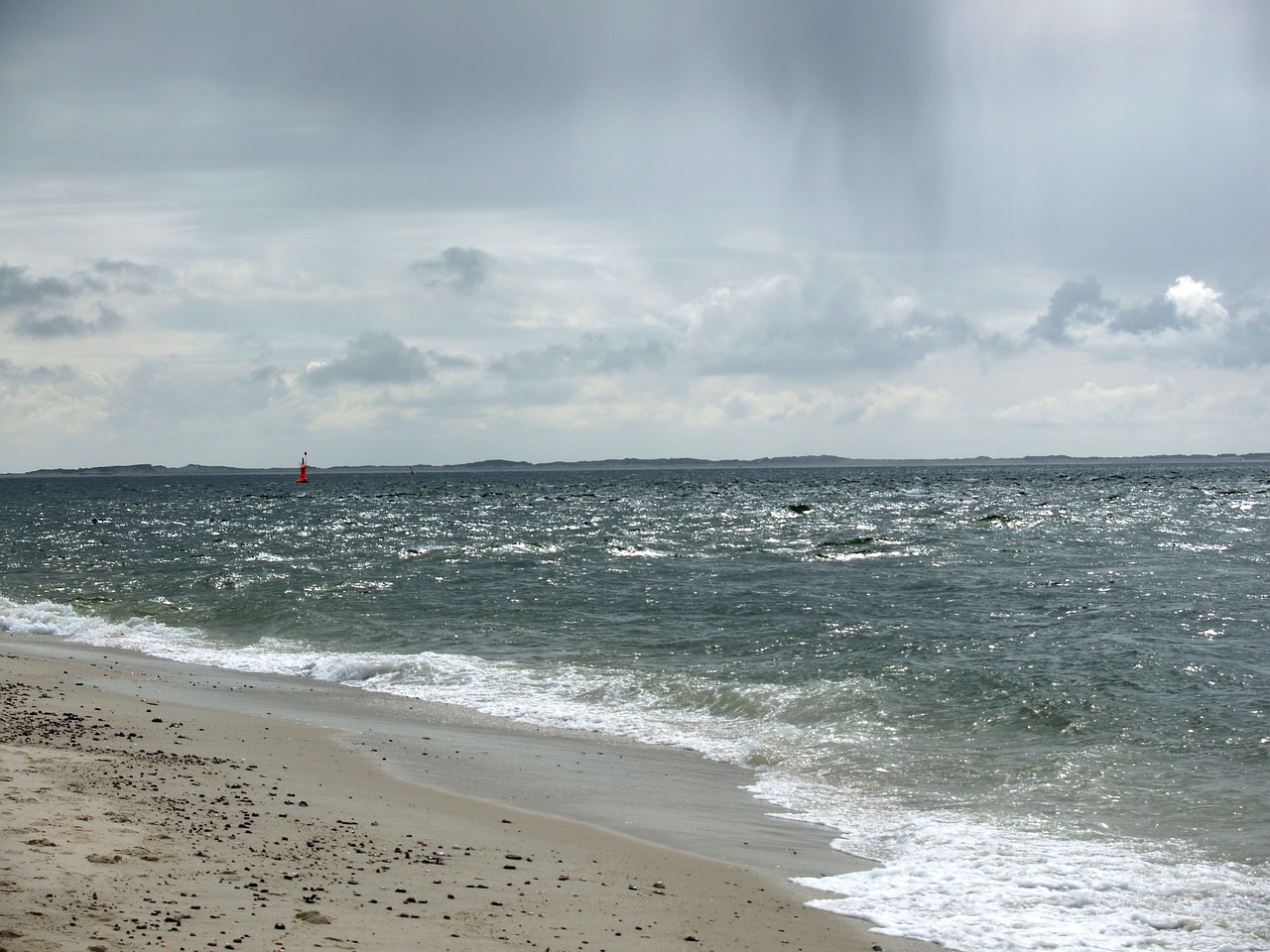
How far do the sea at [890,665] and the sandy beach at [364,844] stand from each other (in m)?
1.14

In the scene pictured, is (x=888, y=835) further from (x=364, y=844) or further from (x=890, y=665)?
(x=890, y=665)

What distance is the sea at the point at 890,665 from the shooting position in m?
9.15

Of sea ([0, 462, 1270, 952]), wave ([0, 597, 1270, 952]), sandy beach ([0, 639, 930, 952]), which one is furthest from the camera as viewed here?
sea ([0, 462, 1270, 952])

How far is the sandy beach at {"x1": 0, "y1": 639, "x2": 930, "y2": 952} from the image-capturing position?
668cm

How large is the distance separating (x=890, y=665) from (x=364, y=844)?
→ 1235 cm

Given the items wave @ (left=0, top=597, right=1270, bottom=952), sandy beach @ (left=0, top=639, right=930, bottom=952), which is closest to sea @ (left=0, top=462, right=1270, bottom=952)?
wave @ (left=0, top=597, right=1270, bottom=952)

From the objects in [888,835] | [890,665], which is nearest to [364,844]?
[888,835]

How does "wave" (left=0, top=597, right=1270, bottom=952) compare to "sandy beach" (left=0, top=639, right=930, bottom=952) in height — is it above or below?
below

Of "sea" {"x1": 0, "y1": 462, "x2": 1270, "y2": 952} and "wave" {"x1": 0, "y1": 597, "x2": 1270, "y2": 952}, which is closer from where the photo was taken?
"wave" {"x1": 0, "y1": 597, "x2": 1270, "y2": 952}

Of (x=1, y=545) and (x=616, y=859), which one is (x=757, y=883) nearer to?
(x=616, y=859)

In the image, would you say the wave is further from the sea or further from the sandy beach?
the sandy beach

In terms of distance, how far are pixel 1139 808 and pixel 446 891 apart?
25.4 feet

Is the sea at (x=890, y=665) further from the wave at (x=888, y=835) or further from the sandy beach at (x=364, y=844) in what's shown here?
the sandy beach at (x=364, y=844)

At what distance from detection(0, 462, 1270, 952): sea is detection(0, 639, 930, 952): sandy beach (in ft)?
3.75
